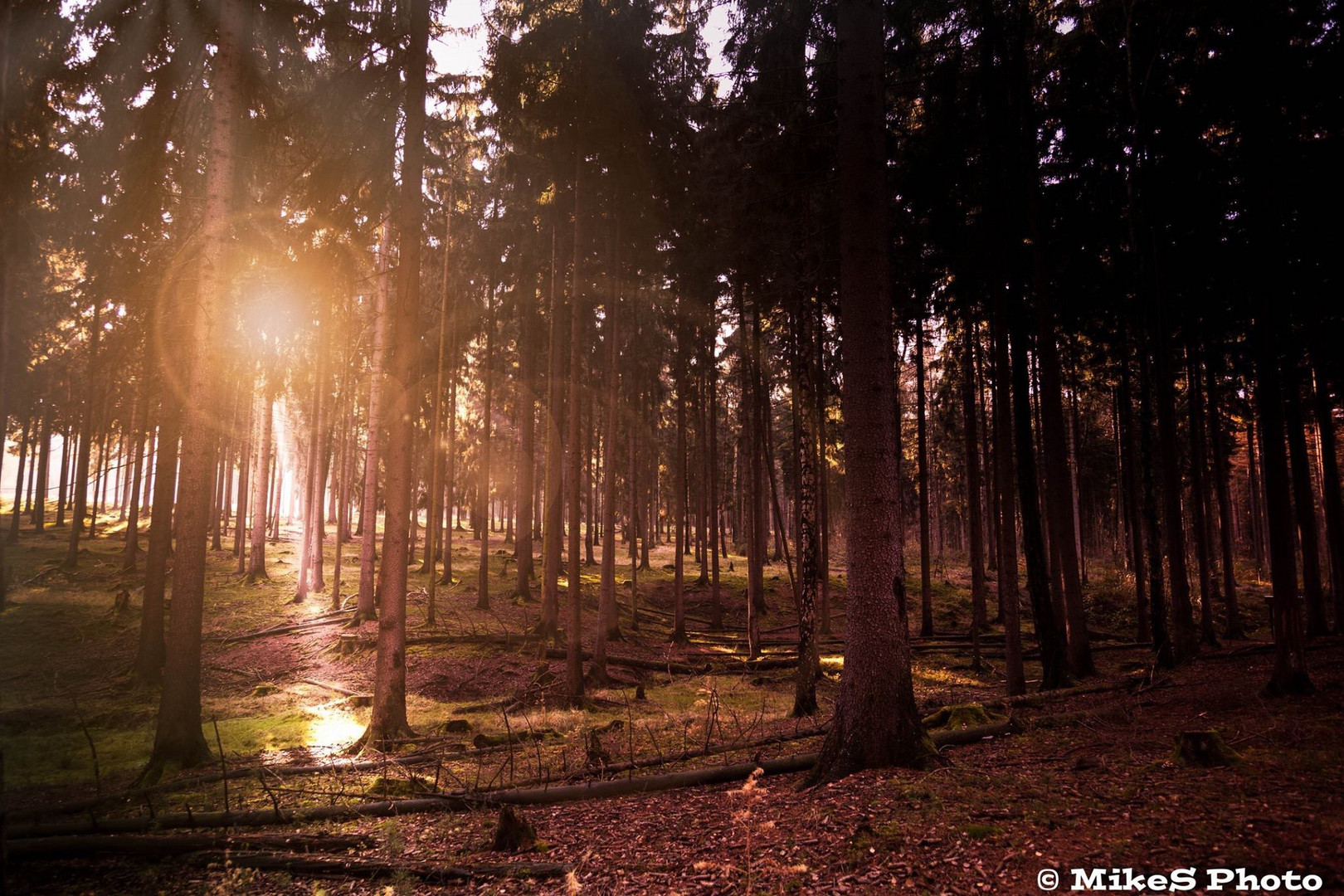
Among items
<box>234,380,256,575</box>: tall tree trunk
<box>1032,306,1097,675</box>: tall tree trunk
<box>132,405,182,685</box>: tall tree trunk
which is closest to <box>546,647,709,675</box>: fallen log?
<box>132,405,182,685</box>: tall tree trunk

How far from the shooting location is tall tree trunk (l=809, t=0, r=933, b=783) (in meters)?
6.86

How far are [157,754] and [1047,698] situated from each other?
13.6 metres

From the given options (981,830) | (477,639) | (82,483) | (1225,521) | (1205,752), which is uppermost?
(82,483)

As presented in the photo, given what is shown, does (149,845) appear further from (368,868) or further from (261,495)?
(261,495)

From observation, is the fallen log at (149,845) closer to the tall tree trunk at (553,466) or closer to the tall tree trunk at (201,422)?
the tall tree trunk at (201,422)

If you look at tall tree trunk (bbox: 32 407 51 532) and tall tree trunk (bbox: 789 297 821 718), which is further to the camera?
tall tree trunk (bbox: 32 407 51 532)

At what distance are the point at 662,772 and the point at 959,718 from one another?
4.17m

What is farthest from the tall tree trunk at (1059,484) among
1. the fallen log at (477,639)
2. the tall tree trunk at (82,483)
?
the tall tree trunk at (82,483)

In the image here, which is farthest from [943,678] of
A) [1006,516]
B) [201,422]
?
[201,422]

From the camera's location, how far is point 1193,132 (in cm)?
1211

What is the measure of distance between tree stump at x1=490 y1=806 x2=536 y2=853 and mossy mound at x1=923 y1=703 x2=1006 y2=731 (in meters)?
5.34

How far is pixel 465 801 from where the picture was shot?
7141mm

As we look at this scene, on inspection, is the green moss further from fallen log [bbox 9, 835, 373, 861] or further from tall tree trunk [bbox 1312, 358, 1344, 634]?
tall tree trunk [bbox 1312, 358, 1344, 634]

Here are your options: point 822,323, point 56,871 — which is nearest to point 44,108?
point 56,871
